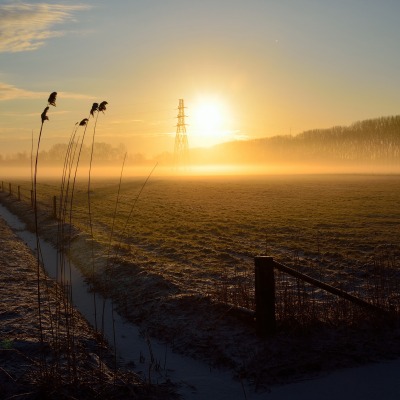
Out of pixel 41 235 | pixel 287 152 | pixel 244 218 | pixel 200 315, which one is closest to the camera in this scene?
pixel 200 315

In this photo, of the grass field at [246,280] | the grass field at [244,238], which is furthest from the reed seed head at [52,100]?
the grass field at [246,280]

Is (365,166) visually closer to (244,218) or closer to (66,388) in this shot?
(244,218)

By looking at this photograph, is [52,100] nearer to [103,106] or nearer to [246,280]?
[103,106]

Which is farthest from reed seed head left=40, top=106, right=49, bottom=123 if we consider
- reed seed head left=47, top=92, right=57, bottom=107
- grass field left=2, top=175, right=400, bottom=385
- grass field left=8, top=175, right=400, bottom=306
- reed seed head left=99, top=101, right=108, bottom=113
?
grass field left=2, top=175, right=400, bottom=385

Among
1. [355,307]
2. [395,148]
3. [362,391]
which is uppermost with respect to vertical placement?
[395,148]

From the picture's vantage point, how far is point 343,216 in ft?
88.1

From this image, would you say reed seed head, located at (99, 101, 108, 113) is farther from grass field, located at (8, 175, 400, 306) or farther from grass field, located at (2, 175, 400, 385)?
grass field, located at (2, 175, 400, 385)

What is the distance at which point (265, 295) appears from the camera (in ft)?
23.4

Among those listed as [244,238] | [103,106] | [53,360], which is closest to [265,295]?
[53,360]

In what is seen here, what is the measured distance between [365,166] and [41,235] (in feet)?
497

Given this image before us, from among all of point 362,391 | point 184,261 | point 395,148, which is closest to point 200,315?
point 362,391

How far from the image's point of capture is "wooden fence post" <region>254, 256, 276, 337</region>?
7.04 m

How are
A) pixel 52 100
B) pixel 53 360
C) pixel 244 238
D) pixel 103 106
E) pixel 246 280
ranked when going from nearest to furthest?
pixel 52 100, pixel 103 106, pixel 53 360, pixel 246 280, pixel 244 238

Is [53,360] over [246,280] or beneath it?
over
